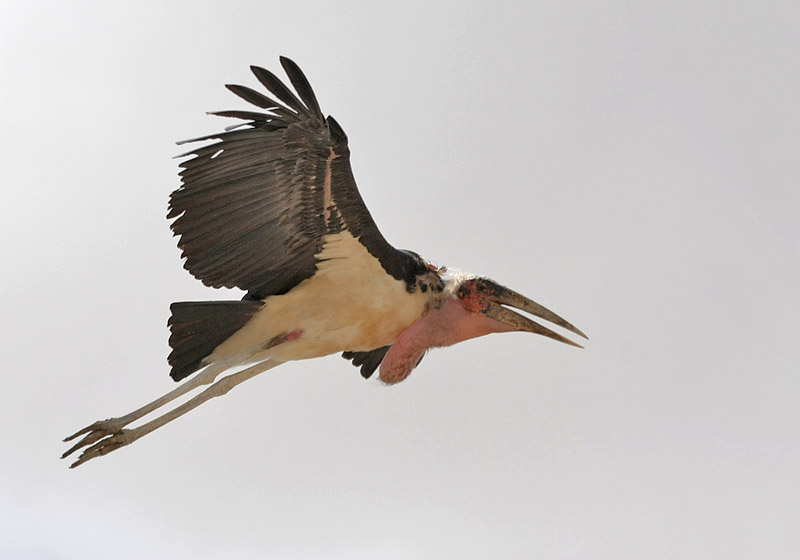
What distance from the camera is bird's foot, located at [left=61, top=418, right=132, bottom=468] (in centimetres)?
662

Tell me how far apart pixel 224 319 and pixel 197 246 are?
481 mm

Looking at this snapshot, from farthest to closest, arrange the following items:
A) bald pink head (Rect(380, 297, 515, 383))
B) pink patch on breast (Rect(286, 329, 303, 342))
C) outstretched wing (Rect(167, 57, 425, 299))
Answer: bald pink head (Rect(380, 297, 515, 383)) → pink patch on breast (Rect(286, 329, 303, 342)) → outstretched wing (Rect(167, 57, 425, 299))

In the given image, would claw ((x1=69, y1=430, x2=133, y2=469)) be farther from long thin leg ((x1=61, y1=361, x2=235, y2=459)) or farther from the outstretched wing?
the outstretched wing

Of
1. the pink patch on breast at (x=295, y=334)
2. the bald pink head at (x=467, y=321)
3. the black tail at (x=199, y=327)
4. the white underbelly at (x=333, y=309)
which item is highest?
the bald pink head at (x=467, y=321)

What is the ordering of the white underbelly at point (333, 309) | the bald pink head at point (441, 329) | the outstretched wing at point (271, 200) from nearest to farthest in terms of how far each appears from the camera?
1. the outstretched wing at point (271, 200)
2. the white underbelly at point (333, 309)
3. the bald pink head at point (441, 329)

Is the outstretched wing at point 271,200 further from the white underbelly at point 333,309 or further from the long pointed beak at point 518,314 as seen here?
the long pointed beak at point 518,314

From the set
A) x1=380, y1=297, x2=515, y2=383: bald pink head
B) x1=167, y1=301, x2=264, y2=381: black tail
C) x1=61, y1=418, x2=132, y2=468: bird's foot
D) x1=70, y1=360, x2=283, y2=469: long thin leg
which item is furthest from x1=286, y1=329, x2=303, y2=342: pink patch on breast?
x1=61, y1=418, x2=132, y2=468: bird's foot

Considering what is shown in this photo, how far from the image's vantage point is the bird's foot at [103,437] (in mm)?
6625

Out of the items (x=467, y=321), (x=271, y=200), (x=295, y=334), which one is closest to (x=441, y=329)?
(x=467, y=321)

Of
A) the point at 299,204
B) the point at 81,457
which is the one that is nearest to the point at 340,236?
the point at 299,204

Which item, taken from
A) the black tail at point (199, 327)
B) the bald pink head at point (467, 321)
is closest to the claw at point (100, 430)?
the black tail at point (199, 327)

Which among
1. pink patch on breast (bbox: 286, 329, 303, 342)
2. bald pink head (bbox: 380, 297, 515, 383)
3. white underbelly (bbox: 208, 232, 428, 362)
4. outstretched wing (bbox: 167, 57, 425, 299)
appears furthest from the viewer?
bald pink head (bbox: 380, 297, 515, 383)

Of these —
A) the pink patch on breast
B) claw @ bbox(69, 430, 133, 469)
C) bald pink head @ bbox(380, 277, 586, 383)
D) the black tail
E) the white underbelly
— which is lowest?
claw @ bbox(69, 430, 133, 469)

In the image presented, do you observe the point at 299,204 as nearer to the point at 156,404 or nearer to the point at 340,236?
the point at 340,236
